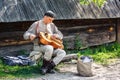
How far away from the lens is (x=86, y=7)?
439 inches

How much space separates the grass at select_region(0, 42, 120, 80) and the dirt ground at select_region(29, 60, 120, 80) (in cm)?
40

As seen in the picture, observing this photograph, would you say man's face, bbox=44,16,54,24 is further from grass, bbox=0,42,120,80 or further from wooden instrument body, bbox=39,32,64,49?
grass, bbox=0,42,120,80

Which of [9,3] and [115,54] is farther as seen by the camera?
[115,54]

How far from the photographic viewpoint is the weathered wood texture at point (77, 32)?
9680 mm

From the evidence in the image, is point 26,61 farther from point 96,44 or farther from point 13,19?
point 96,44

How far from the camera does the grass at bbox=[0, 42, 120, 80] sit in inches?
316

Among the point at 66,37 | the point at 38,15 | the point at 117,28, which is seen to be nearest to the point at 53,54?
the point at 38,15

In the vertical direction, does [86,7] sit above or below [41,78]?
above

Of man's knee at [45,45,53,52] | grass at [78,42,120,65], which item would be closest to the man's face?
man's knee at [45,45,53,52]

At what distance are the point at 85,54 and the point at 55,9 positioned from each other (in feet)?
5.94

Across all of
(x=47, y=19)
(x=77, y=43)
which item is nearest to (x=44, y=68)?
(x=47, y=19)

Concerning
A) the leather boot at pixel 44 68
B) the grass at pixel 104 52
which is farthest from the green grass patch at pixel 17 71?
the grass at pixel 104 52

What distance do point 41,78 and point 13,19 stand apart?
1.97 metres

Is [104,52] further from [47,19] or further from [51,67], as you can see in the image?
[47,19]
